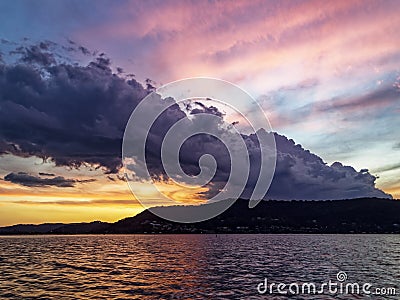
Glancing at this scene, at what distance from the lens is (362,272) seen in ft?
270

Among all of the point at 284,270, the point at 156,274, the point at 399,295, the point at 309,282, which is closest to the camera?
the point at 399,295

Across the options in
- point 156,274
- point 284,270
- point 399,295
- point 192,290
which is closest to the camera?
point 399,295

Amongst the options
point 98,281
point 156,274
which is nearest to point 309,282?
point 156,274

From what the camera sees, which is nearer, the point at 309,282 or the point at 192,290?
the point at 192,290

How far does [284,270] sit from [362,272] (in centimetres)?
1677

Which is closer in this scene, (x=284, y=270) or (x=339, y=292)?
(x=339, y=292)

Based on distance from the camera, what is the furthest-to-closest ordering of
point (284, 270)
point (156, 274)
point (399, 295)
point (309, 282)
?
point (284, 270)
point (156, 274)
point (309, 282)
point (399, 295)

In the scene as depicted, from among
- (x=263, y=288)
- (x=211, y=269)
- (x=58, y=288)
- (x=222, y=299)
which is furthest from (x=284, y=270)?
(x=58, y=288)

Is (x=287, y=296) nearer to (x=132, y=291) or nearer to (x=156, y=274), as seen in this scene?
(x=132, y=291)

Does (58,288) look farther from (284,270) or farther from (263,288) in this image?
(284,270)

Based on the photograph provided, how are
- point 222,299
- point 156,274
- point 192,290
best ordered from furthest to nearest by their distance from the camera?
point 156,274 → point 192,290 → point 222,299

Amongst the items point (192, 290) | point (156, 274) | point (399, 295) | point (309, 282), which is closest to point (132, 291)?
point (192, 290)

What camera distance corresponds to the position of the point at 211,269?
85.6 meters

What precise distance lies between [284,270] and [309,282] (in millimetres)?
18176
